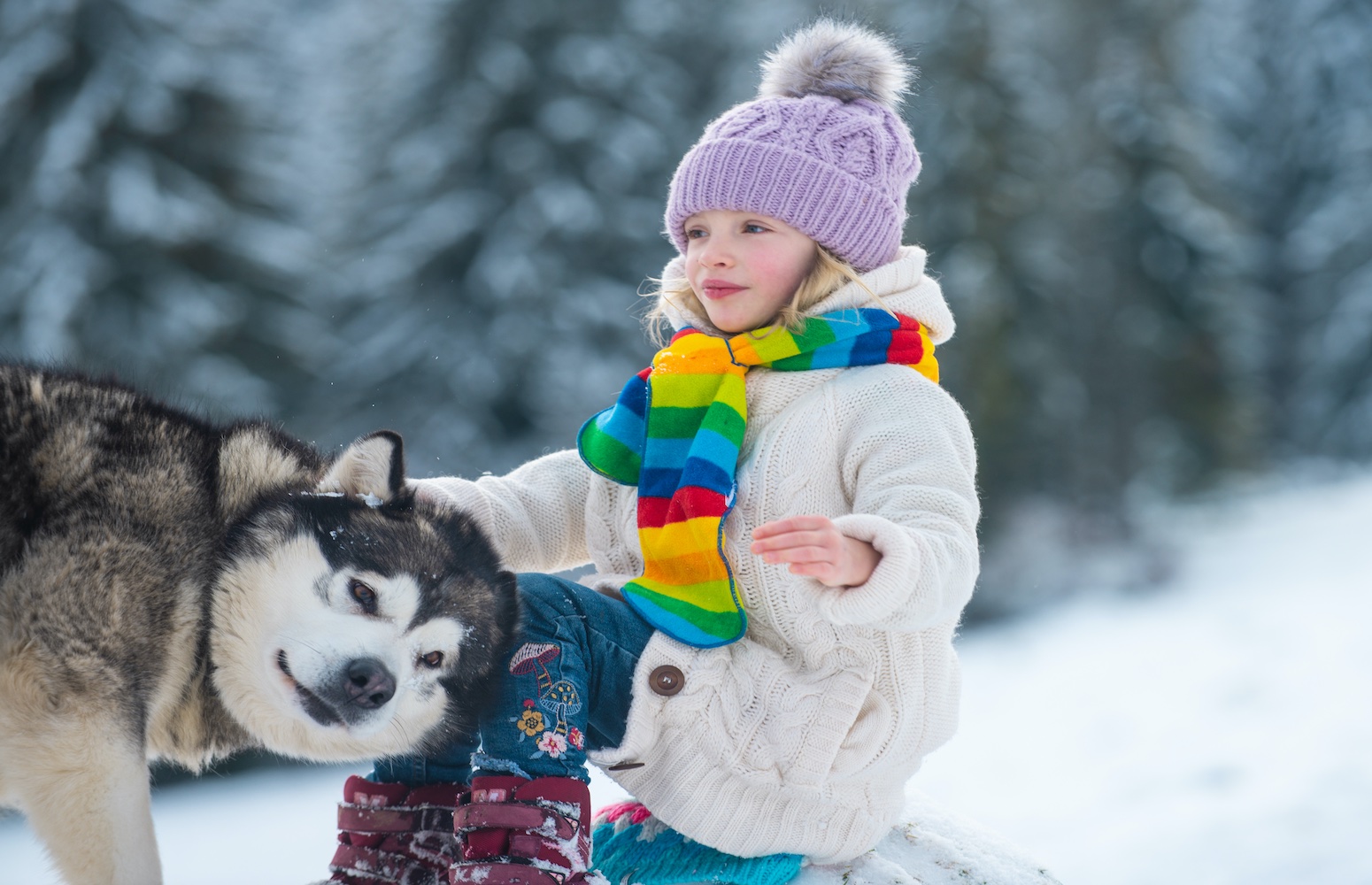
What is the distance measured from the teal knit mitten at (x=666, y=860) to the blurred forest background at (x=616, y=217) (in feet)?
7.26

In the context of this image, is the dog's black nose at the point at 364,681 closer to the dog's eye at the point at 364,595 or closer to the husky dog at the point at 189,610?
the husky dog at the point at 189,610

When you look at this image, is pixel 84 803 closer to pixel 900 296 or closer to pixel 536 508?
pixel 536 508

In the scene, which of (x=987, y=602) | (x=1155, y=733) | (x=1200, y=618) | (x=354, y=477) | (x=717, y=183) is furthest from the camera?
(x=987, y=602)

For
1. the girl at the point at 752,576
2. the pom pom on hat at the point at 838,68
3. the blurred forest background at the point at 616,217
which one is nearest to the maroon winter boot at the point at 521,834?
the girl at the point at 752,576

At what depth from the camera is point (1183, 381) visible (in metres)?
15.5

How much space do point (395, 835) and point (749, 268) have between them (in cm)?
158

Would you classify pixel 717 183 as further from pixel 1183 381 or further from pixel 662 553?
pixel 1183 381

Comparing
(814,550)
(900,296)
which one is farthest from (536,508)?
(814,550)

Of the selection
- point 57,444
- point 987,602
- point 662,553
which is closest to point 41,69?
point 57,444

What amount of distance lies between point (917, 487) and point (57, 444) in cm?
175

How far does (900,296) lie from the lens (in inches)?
113

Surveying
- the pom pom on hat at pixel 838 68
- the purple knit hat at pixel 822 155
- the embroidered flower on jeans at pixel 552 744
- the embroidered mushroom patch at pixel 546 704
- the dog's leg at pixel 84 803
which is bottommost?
the dog's leg at pixel 84 803

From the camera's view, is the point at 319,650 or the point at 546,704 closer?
the point at 319,650

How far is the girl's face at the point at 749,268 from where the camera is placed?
2.91 metres
